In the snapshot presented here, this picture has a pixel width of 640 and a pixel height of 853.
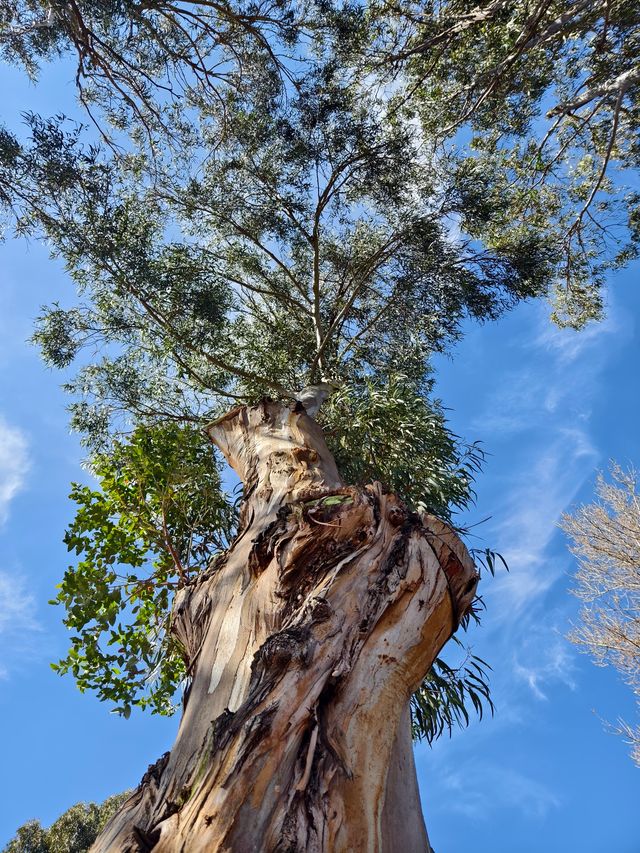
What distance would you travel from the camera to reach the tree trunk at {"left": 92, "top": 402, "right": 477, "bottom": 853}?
1963mm

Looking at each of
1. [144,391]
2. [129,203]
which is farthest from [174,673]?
[129,203]

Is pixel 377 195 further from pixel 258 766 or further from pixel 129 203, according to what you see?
pixel 258 766

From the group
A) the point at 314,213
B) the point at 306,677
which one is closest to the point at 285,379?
the point at 314,213

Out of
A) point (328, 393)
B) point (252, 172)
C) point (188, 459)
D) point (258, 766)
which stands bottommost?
point (258, 766)

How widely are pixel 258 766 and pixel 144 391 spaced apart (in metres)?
7.42

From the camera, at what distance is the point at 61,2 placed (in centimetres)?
665

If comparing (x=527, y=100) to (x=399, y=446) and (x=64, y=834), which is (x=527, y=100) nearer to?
(x=399, y=446)

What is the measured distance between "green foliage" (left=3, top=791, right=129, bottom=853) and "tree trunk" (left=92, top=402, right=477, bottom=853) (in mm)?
10355

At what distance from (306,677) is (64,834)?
1224cm

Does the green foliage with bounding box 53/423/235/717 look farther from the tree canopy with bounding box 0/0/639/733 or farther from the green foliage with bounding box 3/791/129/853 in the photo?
the green foliage with bounding box 3/791/129/853

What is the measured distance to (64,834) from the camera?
11.7 meters

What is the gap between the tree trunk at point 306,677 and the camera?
77.3 inches

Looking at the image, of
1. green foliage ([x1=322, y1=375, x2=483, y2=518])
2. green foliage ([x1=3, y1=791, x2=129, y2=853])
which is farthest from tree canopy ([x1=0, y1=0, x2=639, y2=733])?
green foliage ([x1=3, y1=791, x2=129, y2=853])

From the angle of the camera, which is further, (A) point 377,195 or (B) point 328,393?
(A) point 377,195
